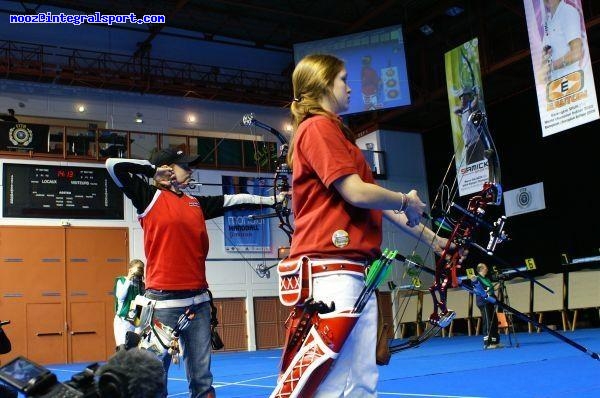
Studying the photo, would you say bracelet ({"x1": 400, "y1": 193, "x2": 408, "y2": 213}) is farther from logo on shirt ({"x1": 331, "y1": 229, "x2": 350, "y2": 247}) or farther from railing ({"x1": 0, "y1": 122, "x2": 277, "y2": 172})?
railing ({"x1": 0, "y1": 122, "x2": 277, "y2": 172})

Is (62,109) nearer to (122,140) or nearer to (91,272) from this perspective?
(122,140)

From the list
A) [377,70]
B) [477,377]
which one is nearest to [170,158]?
[477,377]

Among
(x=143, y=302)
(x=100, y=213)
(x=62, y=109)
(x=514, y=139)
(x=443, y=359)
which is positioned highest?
(x=62, y=109)

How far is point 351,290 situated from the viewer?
2.26 meters

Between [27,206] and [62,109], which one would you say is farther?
[62,109]

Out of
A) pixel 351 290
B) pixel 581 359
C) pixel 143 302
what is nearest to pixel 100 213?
pixel 581 359

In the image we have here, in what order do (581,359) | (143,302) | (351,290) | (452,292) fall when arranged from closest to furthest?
1. (351,290)
2. (143,302)
3. (581,359)
4. (452,292)

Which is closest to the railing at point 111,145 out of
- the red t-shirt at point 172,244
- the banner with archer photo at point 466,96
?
the banner with archer photo at point 466,96

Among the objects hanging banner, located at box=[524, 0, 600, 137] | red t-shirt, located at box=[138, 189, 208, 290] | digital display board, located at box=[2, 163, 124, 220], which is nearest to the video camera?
red t-shirt, located at box=[138, 189, 208, 290]

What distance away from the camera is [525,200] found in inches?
749

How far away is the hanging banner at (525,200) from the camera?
18453mm

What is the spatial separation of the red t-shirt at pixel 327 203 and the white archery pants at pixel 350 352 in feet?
0.33

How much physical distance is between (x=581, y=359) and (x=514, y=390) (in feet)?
8.73

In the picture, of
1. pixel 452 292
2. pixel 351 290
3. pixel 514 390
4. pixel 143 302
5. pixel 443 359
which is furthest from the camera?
pixel 452 292
